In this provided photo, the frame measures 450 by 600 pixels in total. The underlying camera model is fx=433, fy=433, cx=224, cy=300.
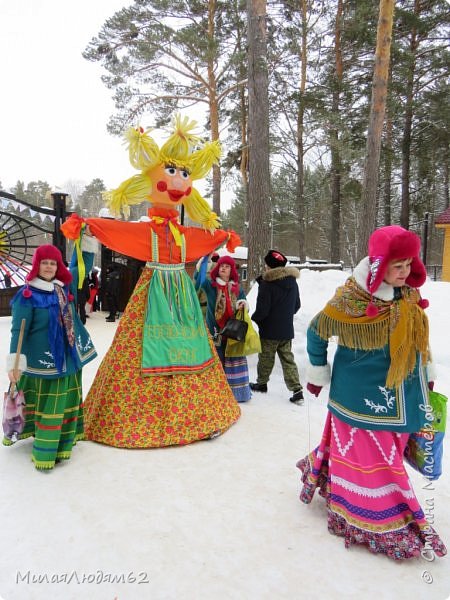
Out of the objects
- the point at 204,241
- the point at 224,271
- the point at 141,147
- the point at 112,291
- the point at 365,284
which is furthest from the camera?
the point at 112,291

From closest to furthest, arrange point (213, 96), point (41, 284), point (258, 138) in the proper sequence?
point (41, 284), point (258, 138), point (213, 96)

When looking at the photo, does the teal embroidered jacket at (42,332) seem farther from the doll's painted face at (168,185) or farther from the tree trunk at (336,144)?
the tree trunk at (336,144)

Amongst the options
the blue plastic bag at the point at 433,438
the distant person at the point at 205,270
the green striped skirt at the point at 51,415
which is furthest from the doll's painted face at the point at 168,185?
the blue plastic bag at the point at 433,438

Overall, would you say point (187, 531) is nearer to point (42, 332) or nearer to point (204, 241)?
point (42, 332)

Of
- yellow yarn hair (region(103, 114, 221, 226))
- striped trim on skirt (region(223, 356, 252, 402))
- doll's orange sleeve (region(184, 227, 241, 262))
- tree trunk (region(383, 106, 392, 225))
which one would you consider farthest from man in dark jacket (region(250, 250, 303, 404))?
tree trunk (region(383, 106, 392, 225))

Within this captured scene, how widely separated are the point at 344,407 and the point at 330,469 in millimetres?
388

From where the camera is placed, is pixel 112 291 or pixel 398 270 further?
pixel 112 291

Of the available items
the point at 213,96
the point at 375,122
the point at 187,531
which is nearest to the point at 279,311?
the point at 187,531

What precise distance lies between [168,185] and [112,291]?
23.9 ft

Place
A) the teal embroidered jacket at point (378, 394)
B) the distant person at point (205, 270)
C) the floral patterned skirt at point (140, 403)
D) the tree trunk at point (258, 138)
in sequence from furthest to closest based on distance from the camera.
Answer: the tree trunk at point (258, 138), the distant person at point (205, 270), the floral patterned skirt at point (140, 403), the teal embroidered jacket at point (378, 394)

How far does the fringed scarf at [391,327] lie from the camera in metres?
2.19

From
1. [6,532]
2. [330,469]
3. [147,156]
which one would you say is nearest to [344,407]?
[330,469]

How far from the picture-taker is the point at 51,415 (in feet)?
10.1

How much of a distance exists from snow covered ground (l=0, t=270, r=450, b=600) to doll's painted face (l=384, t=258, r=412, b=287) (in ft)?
3.83
